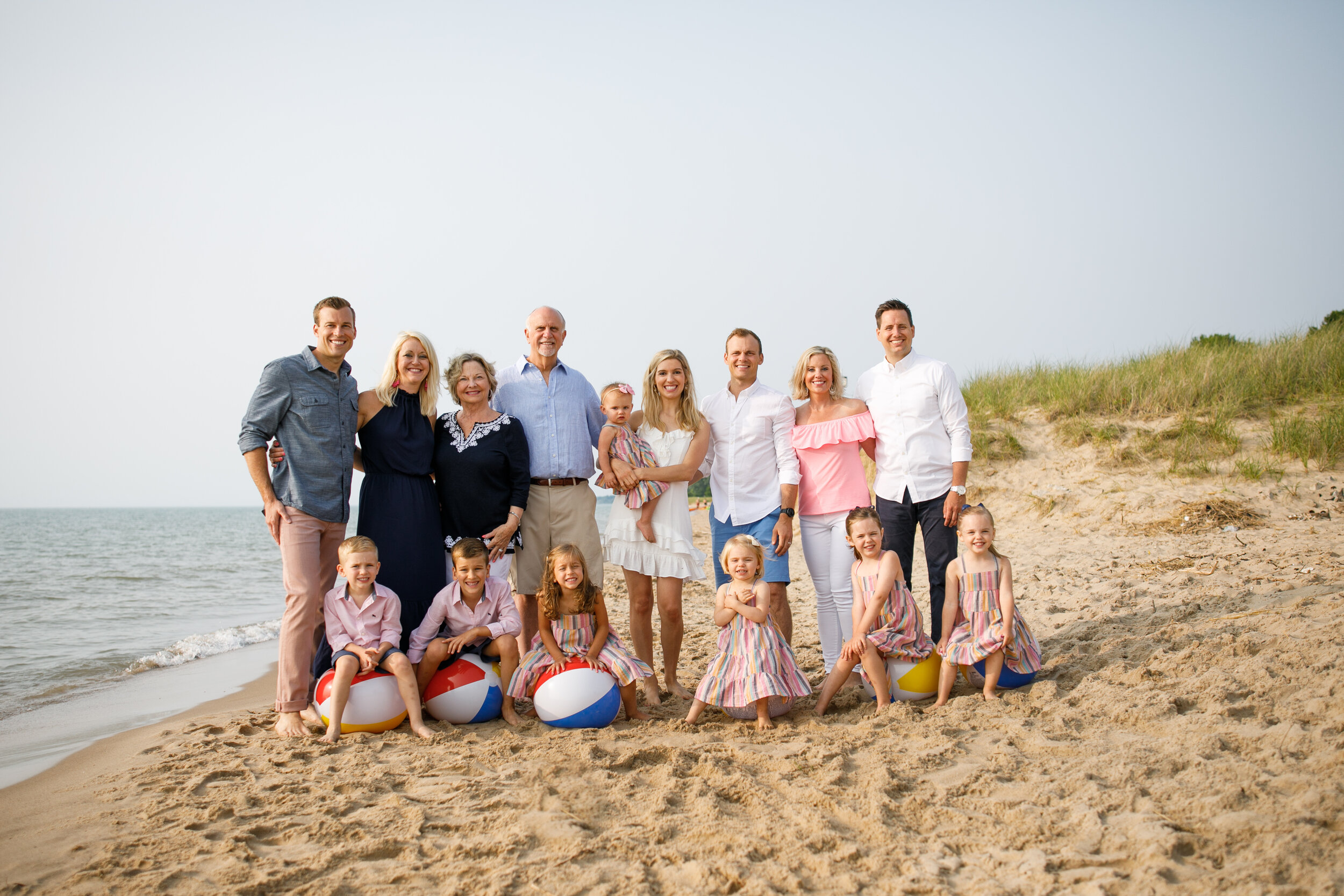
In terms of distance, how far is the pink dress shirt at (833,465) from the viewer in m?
4.90

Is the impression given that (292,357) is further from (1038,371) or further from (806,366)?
(1038,371)

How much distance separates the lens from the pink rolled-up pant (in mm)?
4426

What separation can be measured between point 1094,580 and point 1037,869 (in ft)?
16.4

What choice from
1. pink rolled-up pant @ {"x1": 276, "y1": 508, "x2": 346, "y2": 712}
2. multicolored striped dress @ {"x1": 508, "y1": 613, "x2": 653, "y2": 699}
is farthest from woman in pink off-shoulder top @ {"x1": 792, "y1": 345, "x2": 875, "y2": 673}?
pink rolled-up pant @ {"x1": 276, "y1": 508, "x2": 346, "y2": 712}

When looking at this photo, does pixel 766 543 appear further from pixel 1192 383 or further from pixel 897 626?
pixel 1192 383

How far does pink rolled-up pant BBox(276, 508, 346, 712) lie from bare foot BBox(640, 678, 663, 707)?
6.45ft

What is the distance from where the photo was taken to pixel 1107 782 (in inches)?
122

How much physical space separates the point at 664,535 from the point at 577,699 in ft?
3.70

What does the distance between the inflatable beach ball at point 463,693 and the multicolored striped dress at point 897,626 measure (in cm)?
218

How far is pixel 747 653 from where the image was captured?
4.41m

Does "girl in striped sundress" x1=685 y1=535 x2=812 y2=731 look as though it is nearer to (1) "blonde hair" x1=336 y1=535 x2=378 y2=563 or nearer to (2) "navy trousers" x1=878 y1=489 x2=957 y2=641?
(2) "navy trousers" x1=878 y1=489 x2=957 y2=641

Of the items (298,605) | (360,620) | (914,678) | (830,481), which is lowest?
(914,678)

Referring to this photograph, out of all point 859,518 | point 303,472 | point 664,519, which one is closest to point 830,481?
point 859,518

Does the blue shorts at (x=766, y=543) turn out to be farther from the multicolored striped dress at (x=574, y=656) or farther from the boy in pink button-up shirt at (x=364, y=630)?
the boy in pink button-up shirt at (x=364, y=630)
